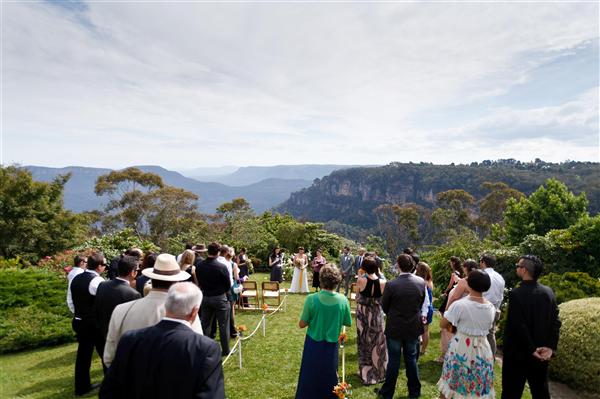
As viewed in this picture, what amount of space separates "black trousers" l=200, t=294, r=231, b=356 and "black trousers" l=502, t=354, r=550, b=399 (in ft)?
14.1

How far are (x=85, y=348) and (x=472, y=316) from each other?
528 centimetres

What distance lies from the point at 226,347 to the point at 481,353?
4287 millimetres

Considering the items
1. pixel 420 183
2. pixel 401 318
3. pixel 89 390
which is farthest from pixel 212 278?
pixel 420 183

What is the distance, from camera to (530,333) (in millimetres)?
4344

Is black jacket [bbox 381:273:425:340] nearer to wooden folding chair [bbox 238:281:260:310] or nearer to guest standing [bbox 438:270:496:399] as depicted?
guest standing [bbox 438:270:496:399]

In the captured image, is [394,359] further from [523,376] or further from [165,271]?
[165,271]

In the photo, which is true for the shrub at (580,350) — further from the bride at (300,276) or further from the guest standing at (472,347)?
the bride at (300,276)

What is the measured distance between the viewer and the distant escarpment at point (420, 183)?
88.9 metres

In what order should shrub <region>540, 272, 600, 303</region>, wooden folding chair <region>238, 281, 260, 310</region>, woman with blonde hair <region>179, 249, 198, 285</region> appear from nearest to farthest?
1. woman with blonde hair <region>179, 249, 198, 285</region>
2. shrub <region>540, 272, 600, 303</region>
3. wooden folding chair <region>238, 281, 260, 310</region>

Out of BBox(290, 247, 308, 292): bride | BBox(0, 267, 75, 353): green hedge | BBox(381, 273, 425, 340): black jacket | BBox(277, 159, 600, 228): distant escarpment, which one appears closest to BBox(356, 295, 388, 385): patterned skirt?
BBox(381, 273, 425, 340): black jacket

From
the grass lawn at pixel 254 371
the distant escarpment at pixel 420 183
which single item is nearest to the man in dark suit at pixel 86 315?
the grass lawn at pixel 254 371

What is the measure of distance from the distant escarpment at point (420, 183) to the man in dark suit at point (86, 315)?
78.0m

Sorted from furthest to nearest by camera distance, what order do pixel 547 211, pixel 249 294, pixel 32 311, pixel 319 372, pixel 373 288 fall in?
pixel 547 211 < pixel 249 294 < pixel 32 311 < pixel 373 288 < pixel 319 372

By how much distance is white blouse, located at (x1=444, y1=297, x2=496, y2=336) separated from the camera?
164 inches
